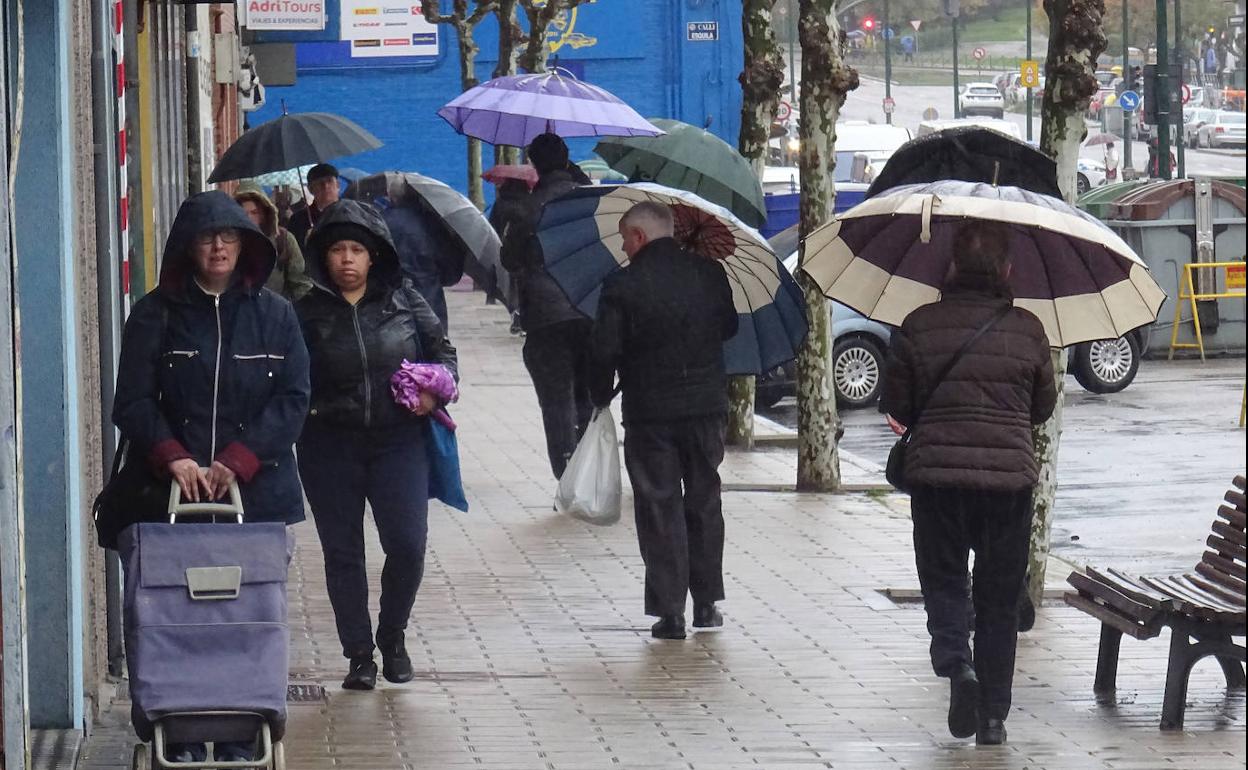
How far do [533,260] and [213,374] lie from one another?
262 inches

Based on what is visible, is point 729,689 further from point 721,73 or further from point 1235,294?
point 721,73

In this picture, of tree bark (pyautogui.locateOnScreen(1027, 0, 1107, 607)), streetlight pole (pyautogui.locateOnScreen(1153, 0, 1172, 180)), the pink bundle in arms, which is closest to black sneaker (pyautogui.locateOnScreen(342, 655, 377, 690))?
the pink bundle in arms

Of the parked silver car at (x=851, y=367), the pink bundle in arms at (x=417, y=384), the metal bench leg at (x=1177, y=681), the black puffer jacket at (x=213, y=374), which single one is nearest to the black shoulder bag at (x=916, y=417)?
the metal bench leg at (x=1177, y=681)

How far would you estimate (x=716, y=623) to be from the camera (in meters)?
9.55

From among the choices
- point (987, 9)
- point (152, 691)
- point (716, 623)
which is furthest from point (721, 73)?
point (987, 9)

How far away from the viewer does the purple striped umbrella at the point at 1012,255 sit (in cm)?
749

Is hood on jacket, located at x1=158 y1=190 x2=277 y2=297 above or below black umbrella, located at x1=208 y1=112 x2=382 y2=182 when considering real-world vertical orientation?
below

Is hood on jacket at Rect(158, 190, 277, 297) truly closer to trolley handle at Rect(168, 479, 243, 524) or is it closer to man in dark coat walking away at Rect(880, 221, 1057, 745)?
trolley handle at Rect(168, 479, 243, 524)

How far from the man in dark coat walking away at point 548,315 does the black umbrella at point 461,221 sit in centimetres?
87

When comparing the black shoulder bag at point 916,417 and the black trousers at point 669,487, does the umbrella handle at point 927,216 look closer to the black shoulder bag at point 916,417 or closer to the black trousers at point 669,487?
the black shoulder bag at point 916,417

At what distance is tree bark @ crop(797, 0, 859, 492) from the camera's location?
13328 mm

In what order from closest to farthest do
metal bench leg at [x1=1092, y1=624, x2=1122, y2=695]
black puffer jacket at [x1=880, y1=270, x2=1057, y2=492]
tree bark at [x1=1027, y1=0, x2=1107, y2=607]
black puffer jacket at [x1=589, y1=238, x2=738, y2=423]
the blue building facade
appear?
black puffer jacket at [x1=880, y1=270, x2=1057, y2=492], metal bench leg at [x1=1092, y1=624, x2=1122, y2=695], black puffer jacket at [x1=589, y1=238, x2=738, y2=423], tree bark at [x1=1027, y1=0, x2=1107, y2=607], the blue building facade

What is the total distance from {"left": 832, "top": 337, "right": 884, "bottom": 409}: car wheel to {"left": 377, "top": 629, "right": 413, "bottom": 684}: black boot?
39.6 ft

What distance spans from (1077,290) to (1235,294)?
16.0m
